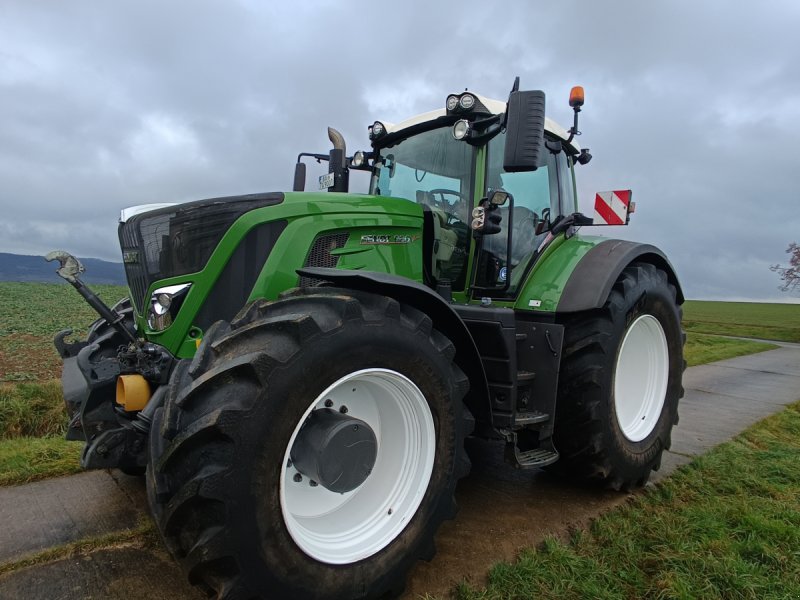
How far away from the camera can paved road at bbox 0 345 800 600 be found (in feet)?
7.84

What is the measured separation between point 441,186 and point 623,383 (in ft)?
6.33

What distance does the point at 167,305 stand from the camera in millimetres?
2592

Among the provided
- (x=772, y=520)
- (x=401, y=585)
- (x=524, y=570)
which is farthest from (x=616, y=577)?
(x=772, y=520)

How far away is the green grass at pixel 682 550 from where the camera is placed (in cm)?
247

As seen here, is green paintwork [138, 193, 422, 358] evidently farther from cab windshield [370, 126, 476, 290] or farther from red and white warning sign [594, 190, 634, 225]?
red and white warning sign [594, 190, 634, 225]

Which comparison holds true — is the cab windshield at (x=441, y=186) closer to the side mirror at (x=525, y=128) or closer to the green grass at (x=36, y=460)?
the side mirror at (x=525, y=128)

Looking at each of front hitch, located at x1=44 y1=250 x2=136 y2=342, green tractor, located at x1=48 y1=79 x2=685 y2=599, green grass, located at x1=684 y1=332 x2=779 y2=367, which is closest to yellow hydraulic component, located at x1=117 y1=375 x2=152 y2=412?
green tractor, located at x1=48 y1=79 x2=685 y2=599

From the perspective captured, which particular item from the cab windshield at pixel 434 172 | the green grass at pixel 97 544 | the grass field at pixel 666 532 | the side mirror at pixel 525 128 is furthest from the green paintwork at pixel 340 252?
the grass field at pixel 666 532

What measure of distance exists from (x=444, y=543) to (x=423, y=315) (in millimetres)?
1265

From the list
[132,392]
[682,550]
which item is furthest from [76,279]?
[682,550]

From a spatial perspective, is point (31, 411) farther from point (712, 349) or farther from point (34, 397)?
point (712, 349)

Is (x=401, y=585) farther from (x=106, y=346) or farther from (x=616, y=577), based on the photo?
(x=106, y=346)

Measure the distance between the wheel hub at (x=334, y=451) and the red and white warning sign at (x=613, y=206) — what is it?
3.18 meters

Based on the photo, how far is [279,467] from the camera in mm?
1943
